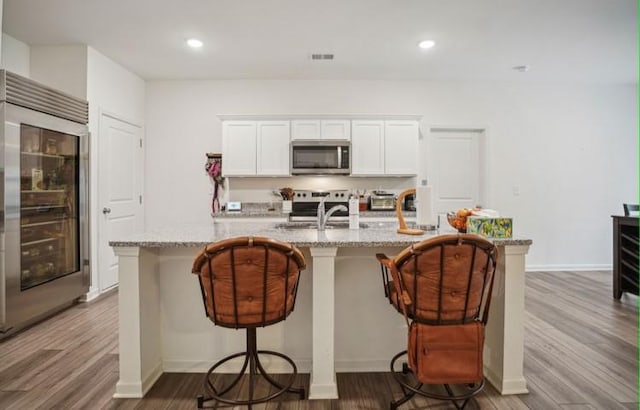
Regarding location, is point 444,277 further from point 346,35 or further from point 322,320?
point 346,35

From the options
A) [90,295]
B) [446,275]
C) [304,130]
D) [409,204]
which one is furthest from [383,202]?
[90,295]

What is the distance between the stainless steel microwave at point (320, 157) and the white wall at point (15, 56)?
9.50 feet

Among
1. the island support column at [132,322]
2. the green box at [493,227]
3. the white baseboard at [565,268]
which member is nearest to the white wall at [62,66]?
the island support column at [132,322]

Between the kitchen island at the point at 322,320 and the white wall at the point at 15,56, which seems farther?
the white wall at the point at 15,56

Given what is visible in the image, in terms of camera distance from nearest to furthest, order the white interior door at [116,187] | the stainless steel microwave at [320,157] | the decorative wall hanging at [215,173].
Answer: the white interior door at [116,187], the stainless steel microwave at [320,157], the decorative wall hanging at [215,173]

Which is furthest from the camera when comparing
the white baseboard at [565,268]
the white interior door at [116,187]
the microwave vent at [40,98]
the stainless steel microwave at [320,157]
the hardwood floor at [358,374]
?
the white baseboard at [565,268]

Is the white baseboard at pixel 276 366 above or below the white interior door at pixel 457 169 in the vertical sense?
below

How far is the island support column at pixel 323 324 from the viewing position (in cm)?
198

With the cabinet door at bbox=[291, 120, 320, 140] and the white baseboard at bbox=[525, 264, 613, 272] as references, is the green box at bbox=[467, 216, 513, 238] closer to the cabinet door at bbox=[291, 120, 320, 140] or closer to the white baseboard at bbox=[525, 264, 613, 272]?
the cabinet door at bbox=[291, 120, 320, 140]

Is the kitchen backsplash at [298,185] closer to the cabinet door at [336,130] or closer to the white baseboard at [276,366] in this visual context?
the cabinet door at [336,130]

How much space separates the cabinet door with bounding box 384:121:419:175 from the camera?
460 cm

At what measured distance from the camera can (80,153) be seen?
3.51 metres

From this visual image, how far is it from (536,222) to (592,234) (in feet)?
2.71

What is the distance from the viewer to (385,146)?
4609 mm
